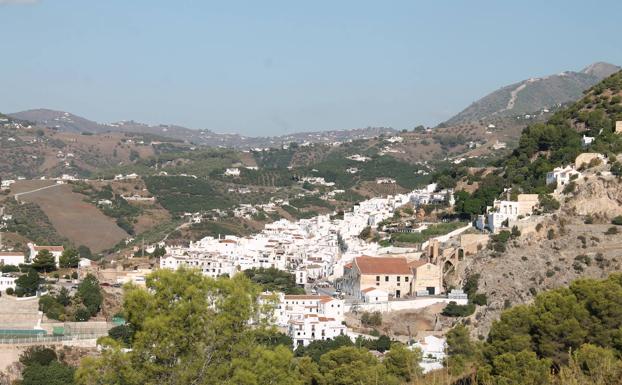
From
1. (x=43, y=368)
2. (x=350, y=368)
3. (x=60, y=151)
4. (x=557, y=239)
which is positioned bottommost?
(x=43, y=368)

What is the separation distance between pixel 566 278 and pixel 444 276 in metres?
5.20

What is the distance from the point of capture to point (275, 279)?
4706 cm

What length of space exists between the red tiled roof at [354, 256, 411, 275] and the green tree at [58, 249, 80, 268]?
14305 mm

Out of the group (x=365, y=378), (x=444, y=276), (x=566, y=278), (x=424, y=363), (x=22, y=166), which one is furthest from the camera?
(x=22, y=166)

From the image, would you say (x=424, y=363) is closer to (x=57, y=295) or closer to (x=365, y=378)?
(x=365, y=378)

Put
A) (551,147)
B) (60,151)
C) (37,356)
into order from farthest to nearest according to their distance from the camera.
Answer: (60,151), (551,147), (37,356)

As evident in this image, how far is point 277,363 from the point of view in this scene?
15.8 m

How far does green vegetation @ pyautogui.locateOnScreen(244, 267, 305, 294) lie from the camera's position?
148ft

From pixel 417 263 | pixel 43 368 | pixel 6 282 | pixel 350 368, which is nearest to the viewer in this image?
pixel 350 368

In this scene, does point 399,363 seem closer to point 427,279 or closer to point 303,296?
→ point 303,296

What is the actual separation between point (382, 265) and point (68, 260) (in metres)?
15.6

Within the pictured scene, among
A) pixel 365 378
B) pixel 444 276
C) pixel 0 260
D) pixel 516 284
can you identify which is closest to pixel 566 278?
pixel 516 284

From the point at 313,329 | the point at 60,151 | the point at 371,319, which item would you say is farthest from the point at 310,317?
the point at 60,151

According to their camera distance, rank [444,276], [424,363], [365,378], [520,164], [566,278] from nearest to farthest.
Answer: [365,378], [424,363], [566,278], [444,276], [520,164]
